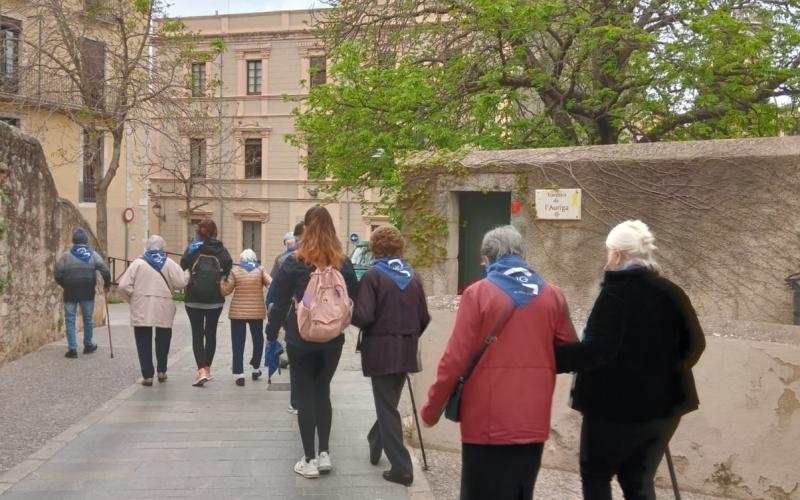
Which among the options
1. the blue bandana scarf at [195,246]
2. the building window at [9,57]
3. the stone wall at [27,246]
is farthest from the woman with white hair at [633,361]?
the building window at [9,57]

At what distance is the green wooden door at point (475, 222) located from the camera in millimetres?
7727

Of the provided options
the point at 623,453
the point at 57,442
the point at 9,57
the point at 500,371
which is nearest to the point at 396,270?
the point at 500,371

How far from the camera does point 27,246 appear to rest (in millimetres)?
11242

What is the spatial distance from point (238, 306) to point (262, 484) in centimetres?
385

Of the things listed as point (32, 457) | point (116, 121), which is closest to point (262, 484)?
point (32, 457)

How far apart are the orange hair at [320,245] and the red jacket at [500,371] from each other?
1.98 m

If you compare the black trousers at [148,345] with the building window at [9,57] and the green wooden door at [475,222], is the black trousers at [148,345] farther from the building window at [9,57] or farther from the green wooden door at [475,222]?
the building window at [9,57]

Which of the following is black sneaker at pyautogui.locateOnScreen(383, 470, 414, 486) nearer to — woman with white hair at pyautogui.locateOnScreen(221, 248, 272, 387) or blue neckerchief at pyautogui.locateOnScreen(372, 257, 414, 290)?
blue neckerchief at pyautogui.locateOnScreen(372, 257, 414, 290)

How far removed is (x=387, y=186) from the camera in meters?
14.0

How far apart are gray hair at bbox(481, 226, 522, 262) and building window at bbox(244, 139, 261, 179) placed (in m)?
38.0

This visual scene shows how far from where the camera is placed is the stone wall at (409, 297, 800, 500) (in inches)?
205

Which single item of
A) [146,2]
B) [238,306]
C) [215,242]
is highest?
[146,2]

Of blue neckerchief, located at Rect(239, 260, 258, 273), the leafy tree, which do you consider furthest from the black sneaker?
the leafy tree

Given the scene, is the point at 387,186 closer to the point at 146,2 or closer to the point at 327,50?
the point at 327,50
